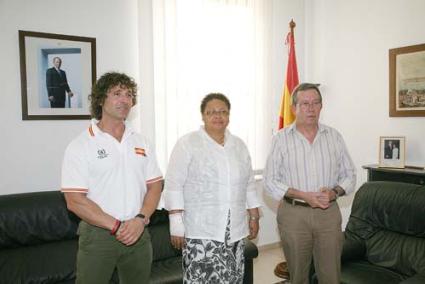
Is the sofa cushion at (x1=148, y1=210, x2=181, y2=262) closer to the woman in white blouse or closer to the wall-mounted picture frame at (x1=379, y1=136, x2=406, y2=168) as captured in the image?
the woman in white blouse

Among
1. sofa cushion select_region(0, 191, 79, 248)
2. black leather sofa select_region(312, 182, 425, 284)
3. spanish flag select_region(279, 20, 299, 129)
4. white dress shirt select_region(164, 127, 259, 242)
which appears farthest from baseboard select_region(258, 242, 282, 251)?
white dress shirt select_region(164, 127, 259, 242)

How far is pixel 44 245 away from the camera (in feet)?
8.47

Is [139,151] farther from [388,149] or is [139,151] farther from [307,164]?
[388,149]

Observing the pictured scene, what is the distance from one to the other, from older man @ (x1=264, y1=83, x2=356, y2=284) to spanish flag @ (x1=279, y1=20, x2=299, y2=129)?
1.47m

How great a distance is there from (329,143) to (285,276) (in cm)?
159

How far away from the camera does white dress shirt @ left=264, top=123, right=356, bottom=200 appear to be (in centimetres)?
216

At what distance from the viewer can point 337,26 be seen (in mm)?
4027

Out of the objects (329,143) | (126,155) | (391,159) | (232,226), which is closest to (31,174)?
(126,155)

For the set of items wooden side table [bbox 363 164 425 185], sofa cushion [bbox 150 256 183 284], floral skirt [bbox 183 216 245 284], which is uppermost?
wooden side table [bbox 363 164 425 185]

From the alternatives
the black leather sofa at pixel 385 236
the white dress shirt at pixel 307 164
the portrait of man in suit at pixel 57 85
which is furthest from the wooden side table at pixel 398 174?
the portrait of man in suit at pixel 57 85

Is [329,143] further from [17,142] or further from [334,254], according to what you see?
[17,142]

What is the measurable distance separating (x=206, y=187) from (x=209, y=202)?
8cm

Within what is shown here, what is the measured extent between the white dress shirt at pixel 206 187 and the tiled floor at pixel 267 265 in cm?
148

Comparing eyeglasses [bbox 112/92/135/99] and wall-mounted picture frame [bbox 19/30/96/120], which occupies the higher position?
wall-mounted picture frame [bbox 19/30/96/120]
